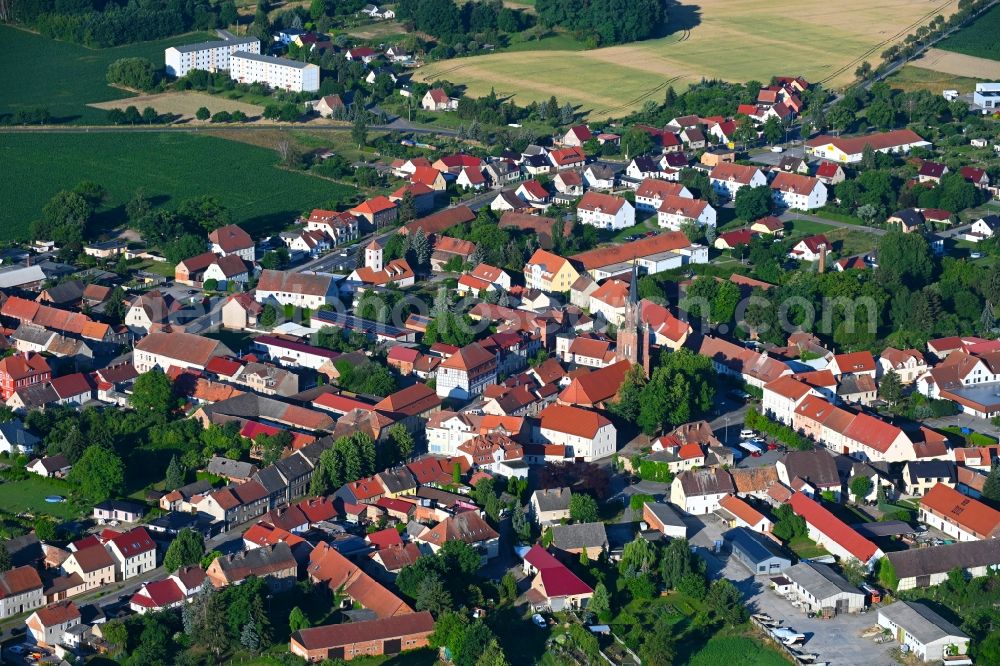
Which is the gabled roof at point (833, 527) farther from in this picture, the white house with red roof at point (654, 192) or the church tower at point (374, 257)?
the white house with red roof at point (654, 192)

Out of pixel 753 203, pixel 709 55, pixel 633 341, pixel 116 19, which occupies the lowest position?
pixel 753 203

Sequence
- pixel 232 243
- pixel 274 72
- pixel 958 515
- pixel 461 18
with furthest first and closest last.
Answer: pixel 461 18
pixel 274 72
pixel 232 243
pixel 958 515

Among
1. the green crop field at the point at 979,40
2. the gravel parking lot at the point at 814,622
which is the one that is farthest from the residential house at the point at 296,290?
the green crop field at the point at 979,40

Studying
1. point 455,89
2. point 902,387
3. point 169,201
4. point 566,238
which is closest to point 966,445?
point 902,387

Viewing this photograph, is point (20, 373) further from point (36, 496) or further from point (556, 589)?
point (556, 589)

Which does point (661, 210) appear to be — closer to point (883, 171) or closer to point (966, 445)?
point (883, 171)

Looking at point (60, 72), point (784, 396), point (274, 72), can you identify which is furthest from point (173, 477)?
point (60, 72)

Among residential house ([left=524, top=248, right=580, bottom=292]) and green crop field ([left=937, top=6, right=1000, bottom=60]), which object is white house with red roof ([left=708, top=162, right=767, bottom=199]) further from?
green crop field ([left=937, top=6, right=1000, bottom=60])
